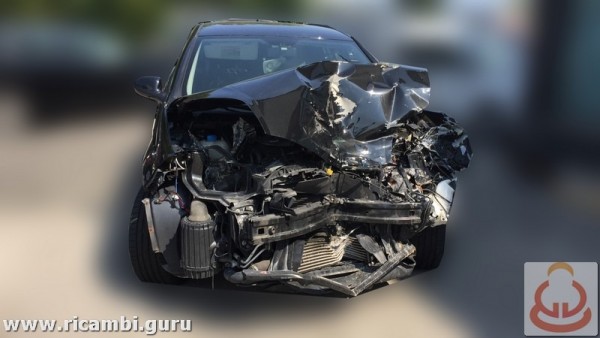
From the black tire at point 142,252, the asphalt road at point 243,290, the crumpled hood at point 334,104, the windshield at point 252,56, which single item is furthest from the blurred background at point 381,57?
the windshield at point 252,56

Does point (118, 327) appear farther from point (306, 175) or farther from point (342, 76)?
point (342, 76)

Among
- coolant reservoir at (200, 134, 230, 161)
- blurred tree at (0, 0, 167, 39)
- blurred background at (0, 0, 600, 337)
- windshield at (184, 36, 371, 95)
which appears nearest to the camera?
coolant reservoir at (200, 134, 230, 161)

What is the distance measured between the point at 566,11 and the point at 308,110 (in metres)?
5.92

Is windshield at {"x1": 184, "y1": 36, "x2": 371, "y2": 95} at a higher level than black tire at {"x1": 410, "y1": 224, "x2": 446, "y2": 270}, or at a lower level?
higher

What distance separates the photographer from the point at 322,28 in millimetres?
4828

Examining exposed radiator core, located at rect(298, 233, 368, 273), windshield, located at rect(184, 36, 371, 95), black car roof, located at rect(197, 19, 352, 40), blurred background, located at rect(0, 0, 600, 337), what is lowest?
blurred background, located at rect(0, 0, 600, 337)

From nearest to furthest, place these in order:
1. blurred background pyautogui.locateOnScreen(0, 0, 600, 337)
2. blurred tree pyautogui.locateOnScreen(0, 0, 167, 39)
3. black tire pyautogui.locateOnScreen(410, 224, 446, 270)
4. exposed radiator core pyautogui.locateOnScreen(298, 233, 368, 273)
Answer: exposed radiator core pyautogui.locateOnScreen(298, 233, 368, 273) → blurred background pyautogui.locateOnScreen(0, 0, 600, 337) → black tire pyautogui.locateOnScreen(410, 224, 446, 270) → blurred tree pyautogui.locateOnScreen(0, 0, 167, 39)

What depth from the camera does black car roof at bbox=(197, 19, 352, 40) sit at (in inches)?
174

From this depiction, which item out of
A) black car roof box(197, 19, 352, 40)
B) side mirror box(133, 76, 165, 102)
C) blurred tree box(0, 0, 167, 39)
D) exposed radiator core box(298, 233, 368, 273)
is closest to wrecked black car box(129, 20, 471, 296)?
exposed radiator core box(298, 233, 368, 273)

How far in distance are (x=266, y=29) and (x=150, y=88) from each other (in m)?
1.26

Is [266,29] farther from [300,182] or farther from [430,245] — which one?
[430,245]

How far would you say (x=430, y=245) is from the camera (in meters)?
3.49

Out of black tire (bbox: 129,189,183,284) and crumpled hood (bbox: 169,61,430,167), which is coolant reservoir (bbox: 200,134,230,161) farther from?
black tire (bbox: 129,189,183,284)

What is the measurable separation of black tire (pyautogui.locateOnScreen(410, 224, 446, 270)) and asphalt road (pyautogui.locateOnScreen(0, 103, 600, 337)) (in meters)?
0.11
